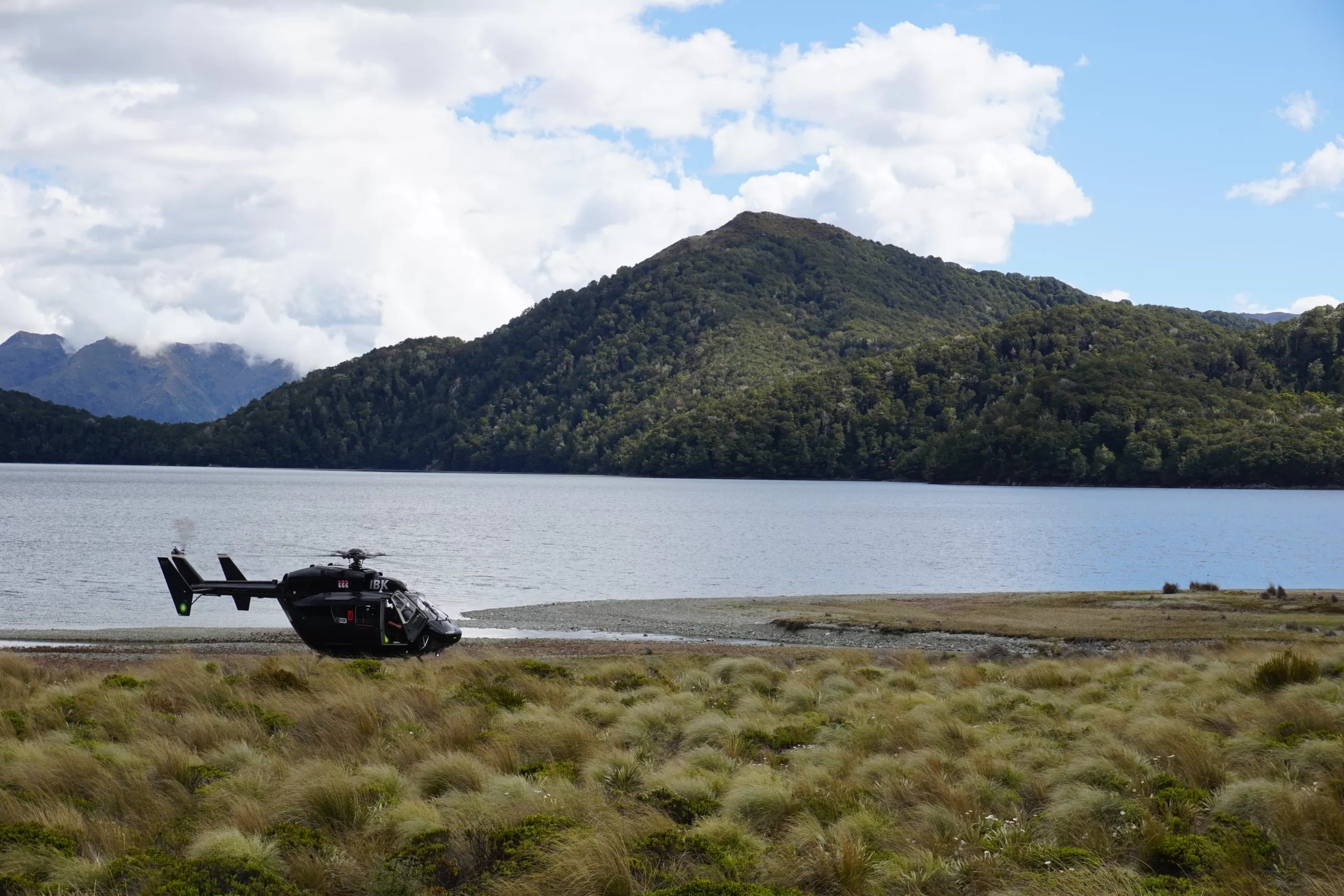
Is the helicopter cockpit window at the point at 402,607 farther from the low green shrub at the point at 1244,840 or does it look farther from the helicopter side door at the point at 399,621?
the low green shrub at the point at 1244,840

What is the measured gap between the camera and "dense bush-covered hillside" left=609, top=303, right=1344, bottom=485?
152 metres

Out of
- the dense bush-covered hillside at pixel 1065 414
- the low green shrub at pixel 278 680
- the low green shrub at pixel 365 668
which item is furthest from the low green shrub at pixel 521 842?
the dense bush-covered hillside at pixel 1065 414

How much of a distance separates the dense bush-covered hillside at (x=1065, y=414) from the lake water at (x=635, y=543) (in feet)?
59.4

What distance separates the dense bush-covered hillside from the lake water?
1810cm

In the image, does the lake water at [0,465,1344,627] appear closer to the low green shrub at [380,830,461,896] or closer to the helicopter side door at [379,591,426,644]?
the helicopter side door at [379,591,426,644]

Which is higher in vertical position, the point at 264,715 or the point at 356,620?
the point at 356,620

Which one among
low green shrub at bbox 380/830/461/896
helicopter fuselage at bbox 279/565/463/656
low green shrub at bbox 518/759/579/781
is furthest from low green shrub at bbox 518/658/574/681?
low green shrub at bbox 380/830/461/896

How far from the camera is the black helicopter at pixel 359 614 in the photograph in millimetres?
17875

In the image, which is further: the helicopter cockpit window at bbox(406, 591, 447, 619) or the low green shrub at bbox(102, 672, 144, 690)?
the helicopter cockpit window at bbox(406, 591, 447, 619)

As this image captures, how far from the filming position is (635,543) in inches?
2729

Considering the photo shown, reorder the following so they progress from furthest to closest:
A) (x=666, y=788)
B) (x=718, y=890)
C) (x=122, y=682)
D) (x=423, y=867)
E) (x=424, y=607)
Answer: (x=424, y=607)
(x=122, y=682)
(x=666, y=788)
(x=423, y=867)
(x=718, y=890)

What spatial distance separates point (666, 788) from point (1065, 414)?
164409mm

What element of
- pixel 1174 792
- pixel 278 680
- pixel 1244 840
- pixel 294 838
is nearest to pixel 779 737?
pixel 1174 792

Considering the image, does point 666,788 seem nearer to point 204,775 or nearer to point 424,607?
point 204,775
